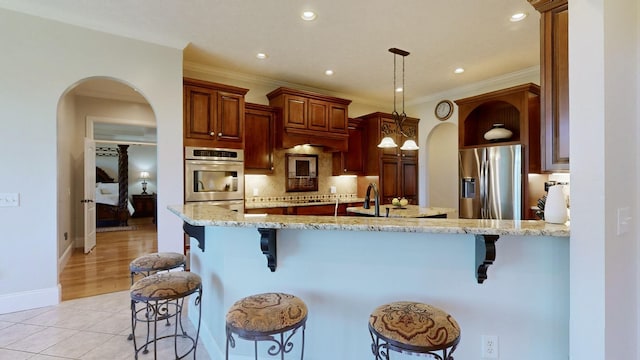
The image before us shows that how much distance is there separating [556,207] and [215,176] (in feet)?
11.8

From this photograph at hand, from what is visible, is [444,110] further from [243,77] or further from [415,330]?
[415,330]

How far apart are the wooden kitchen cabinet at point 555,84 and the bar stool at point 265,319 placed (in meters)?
1.62

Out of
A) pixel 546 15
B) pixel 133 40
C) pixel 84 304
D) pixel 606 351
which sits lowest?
pixel 84 304

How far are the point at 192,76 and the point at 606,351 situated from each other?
4.93m

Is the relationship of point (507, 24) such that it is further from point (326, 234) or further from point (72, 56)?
point (72, 56)

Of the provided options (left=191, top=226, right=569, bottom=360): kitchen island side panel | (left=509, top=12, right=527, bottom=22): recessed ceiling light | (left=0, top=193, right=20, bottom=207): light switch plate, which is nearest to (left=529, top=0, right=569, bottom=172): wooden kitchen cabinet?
(left=191, top=226, right=569, bottom=360): kitchen island side panel

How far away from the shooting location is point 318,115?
198 inches

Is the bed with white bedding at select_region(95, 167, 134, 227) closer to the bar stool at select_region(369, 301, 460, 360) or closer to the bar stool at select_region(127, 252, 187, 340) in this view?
the bar stool at select_region(127, 252, 187, 340)

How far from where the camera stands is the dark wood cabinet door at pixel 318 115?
4.94 m

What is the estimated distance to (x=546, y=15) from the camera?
174 cm

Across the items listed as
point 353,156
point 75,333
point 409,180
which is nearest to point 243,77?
point 353,156

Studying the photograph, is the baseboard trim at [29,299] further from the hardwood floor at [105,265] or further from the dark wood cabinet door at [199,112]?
the dark wood cabinet door at [199,112]

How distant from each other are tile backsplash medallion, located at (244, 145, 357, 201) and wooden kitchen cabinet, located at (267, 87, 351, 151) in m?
0.41

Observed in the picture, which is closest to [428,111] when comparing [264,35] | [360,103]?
[360,103]
